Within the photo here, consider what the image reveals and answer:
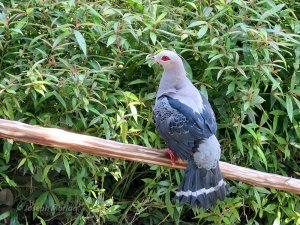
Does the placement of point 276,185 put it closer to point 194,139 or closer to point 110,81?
point 194,139

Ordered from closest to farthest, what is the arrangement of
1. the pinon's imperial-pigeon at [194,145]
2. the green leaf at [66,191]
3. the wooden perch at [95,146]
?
the wooden perch at [95,146]
the pinon's imperial-pigeon at [194,145]
the green leaf at [66,191]

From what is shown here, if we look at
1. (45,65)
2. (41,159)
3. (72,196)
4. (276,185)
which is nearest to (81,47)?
(45,65)

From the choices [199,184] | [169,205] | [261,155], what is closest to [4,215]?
[169,205]

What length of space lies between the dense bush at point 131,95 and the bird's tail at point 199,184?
49cm

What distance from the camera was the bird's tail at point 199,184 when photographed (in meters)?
3.22

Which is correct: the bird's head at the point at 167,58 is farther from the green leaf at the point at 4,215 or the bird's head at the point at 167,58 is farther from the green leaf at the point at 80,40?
the green leaf at the point at 4,215

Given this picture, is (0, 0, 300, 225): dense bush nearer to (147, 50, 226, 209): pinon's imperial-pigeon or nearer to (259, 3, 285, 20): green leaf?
(259, 3, 285, 20): green leaf

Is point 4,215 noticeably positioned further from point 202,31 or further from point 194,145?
point 202,31

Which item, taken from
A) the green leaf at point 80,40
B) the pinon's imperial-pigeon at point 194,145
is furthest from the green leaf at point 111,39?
the pinon's imperial-pigeon at point 194,145

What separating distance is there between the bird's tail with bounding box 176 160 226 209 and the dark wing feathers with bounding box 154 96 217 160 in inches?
3.5

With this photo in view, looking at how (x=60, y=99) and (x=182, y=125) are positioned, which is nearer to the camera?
(x=182, y=125)

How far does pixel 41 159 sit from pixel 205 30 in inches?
45.5

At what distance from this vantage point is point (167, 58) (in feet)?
11.3

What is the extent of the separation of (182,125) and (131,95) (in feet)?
1.68
